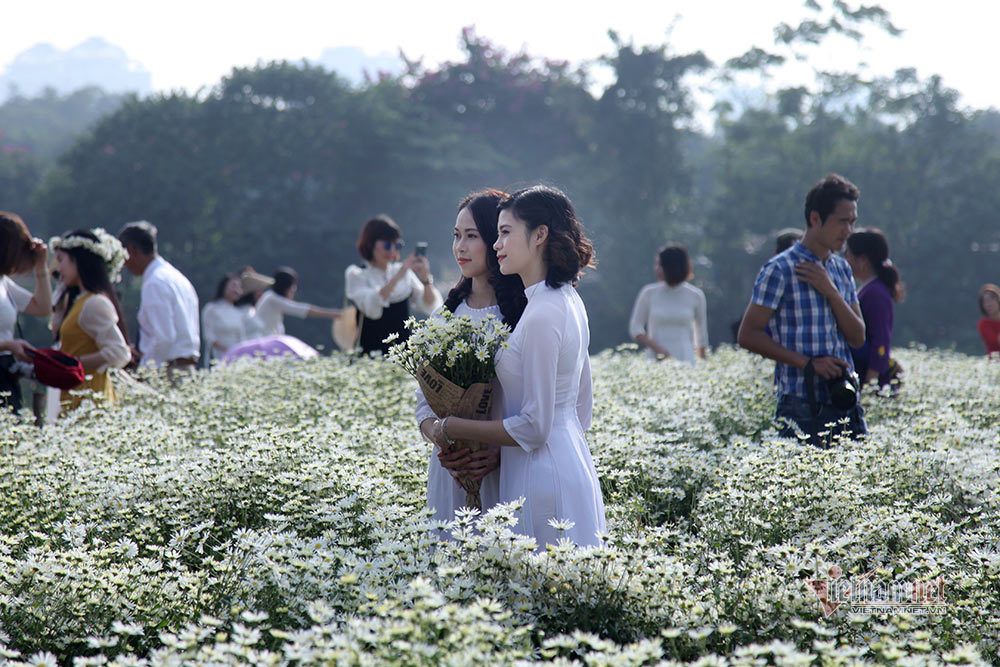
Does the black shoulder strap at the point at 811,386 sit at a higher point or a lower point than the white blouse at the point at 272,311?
lower

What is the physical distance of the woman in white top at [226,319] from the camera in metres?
12.2

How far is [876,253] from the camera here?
670cm

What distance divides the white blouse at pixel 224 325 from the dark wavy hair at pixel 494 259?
8846 millimetres

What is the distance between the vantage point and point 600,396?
24.9ft

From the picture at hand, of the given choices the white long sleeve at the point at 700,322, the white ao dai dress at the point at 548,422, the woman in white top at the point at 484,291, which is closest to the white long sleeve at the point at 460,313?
the woman in white top at the point at 484,291

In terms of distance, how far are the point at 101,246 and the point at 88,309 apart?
43cm

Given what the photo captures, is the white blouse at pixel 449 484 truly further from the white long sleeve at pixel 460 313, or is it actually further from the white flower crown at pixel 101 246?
the white flower crown at pixel 101 246

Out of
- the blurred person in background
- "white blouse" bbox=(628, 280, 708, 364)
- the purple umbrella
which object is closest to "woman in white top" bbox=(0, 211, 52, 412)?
the purple umbrella

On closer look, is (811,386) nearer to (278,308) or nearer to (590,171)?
(278,308)

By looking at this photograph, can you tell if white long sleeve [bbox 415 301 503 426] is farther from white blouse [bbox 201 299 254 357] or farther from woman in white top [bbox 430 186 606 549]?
white blouse [bbox 201 299 254 357]

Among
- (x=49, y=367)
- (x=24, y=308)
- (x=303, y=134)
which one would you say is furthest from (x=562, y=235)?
(x=303, y=134)

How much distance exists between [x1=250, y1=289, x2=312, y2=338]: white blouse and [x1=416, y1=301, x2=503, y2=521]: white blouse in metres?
8.17

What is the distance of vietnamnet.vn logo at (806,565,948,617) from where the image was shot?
3230 millimetres

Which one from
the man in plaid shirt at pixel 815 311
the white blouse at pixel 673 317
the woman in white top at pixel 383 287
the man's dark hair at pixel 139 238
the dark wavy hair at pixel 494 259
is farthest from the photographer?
the white blouse at pixel 673 317
